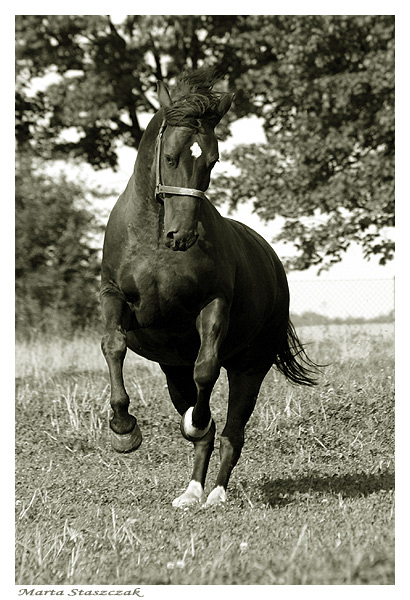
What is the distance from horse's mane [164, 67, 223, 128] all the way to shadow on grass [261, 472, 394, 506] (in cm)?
300

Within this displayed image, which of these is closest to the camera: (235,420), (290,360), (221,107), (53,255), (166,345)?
(221,107)

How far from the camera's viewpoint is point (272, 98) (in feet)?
62.4

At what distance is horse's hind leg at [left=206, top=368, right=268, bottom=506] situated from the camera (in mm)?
6617

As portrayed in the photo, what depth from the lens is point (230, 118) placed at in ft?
66.6

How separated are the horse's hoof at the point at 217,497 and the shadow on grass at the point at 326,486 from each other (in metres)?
0.35

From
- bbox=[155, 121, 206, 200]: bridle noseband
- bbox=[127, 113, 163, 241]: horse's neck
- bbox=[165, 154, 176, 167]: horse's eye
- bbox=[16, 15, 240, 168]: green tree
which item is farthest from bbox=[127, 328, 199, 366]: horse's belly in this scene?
bbox=[16, 15, 240, 168]: green tree

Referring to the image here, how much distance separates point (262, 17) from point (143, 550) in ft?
53.8

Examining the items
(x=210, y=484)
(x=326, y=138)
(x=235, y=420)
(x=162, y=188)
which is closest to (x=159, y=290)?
(x=162, y=188)

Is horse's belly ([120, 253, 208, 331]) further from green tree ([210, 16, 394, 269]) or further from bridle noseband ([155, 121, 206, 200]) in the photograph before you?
green tree ([210, 16, 394, 269])

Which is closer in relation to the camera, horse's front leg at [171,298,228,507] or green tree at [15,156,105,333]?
horse's front leg at [171,298,228,507]

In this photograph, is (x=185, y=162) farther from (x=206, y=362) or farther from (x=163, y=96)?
(x=206, y=362)

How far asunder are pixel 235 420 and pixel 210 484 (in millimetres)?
924

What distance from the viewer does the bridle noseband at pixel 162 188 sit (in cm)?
520

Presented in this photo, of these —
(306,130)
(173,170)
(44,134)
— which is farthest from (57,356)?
(173,170)
